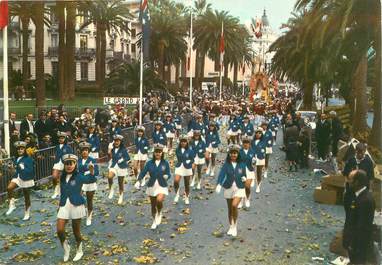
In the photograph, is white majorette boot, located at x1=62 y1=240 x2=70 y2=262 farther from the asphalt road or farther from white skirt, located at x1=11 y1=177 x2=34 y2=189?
white skirt, located at x1=11 y1=177 x2=34 y2=189

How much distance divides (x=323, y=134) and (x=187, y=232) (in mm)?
10488

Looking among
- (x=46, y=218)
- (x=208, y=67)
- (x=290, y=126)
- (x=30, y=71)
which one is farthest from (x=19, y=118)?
(x=208, y=67)

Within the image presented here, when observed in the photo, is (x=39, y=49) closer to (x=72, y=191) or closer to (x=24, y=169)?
(x=24, y=169)

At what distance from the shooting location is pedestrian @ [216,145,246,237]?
1017 cm

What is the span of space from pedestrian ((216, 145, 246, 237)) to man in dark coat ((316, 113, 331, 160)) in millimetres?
9606

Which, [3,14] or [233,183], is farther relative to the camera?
[3,14]

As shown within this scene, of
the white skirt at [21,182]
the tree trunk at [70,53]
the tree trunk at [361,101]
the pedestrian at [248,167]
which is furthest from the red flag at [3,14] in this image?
the tree trunk at [70,53]

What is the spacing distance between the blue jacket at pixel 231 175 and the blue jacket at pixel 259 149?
4205 millimetres

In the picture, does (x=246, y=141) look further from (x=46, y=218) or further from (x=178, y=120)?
(x=178, y=120)

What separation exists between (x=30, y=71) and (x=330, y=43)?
178 feet

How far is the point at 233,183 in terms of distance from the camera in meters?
10.4

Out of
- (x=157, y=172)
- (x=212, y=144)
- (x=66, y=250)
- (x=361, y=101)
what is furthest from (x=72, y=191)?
(x=361, y=101)

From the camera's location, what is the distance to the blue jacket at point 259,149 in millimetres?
14719

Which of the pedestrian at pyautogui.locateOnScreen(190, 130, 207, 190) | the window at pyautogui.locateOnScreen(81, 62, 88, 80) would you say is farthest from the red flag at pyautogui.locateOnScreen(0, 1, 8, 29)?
the window at pyautogui.locateOnScreen(81, 62, 88, 80)
